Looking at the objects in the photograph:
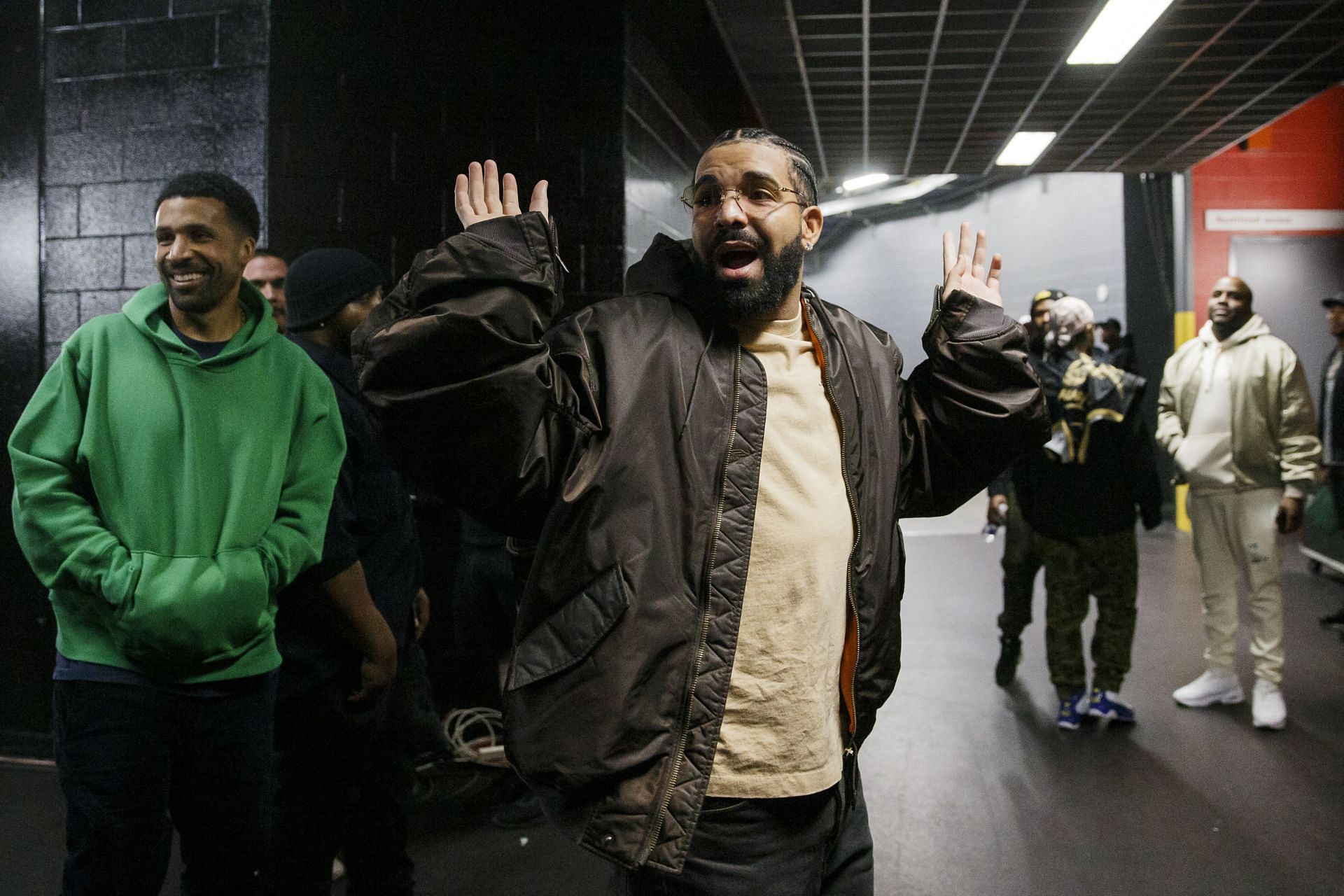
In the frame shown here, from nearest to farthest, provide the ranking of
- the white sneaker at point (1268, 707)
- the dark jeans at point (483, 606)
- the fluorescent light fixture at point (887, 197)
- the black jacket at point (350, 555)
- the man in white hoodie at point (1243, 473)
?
the black jacket at point (350, 555), the dark jeans at point (483, 606), the white sneaker at point (1268, 707), the man in white hoodie at point (1243, 473), the fluorescent light fixture at point (887, 197)

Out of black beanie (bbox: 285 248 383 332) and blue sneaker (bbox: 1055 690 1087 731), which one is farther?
blue sneaker (bbox: 1055 690 1087 731)

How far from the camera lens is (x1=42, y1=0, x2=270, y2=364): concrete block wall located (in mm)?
3344

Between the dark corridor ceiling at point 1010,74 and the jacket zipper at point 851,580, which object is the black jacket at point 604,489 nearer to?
the jacket zipper at point 851,580

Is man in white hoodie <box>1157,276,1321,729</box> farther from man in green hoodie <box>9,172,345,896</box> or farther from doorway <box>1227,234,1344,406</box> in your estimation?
doorway <box>1227,234,1344,406</box>

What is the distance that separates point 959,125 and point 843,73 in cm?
147

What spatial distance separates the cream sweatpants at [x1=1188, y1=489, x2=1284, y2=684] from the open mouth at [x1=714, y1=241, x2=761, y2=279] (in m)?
3.46

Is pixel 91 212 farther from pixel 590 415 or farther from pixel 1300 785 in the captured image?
pixel 1300 785

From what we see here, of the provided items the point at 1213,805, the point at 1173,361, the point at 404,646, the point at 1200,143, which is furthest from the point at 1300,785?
the point at 1200,143

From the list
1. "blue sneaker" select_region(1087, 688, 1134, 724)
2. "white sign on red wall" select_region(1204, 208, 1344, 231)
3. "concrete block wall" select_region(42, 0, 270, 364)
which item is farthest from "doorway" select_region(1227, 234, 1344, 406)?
"concrete block wall" select_region(42, 0, 270, 364)

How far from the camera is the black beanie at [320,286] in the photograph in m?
2.38

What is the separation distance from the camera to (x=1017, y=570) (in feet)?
14.5

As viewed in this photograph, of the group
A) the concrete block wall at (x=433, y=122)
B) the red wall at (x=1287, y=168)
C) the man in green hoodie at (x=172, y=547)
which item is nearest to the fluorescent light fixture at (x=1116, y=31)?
the concrete block wall at (x=433, y=122)

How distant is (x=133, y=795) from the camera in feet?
5.39

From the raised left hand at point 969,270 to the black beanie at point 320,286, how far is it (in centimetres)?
143
